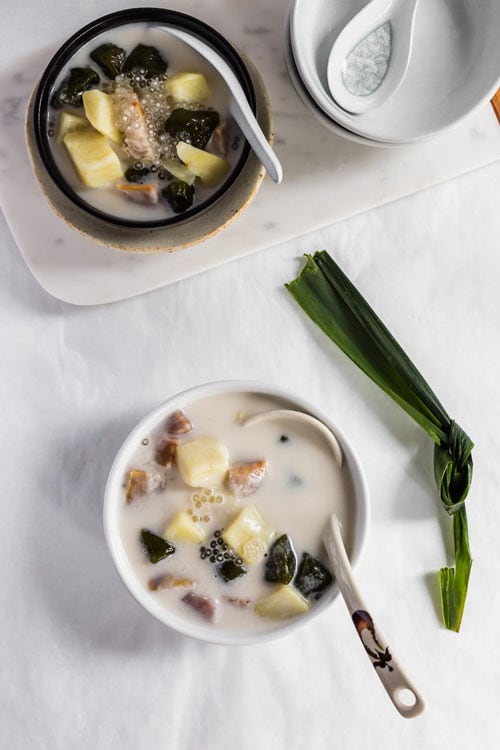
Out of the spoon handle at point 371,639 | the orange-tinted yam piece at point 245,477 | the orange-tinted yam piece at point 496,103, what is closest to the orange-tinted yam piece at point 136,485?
the orange-tinted yam piece at point 245,477

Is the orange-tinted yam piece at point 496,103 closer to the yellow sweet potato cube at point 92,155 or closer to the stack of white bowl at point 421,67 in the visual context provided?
the stack of white bowl at point 421,67

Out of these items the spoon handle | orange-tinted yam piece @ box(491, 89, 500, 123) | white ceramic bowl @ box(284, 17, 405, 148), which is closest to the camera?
the spoon handle

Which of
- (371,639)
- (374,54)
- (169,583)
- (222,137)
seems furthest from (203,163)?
(371,639)

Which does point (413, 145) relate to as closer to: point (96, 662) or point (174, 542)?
point (174, 542)

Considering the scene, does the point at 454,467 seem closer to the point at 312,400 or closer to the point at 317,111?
the point at 312,400

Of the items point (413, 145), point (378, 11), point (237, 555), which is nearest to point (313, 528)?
point (237, 555)

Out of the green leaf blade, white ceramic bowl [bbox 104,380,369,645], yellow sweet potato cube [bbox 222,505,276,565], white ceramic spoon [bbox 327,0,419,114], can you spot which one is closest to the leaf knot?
the green leaf blade

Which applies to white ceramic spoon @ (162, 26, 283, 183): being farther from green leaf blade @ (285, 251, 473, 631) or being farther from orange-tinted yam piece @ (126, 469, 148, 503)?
orange-tinted yam piece @ (126, 469, 148, 503)
